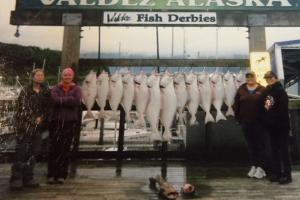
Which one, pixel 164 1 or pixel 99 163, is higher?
pixel 164 1

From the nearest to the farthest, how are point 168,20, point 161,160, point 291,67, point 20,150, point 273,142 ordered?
point 20,150 → point 273,142 → point 168,20 → point 161,160 → point 291,67

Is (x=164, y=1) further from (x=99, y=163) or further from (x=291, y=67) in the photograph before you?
(x=291, y=67)

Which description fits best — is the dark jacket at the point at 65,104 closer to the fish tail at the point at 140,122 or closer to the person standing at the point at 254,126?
the fish tail at the point at 140,122

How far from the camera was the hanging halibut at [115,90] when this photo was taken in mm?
6480

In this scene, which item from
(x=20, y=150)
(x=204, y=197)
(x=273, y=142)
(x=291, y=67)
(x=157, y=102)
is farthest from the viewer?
(x=291, y=67)

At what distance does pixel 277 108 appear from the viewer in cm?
530

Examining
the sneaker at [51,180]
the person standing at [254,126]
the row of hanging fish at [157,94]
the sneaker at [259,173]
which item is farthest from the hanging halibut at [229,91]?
the sneaker at [51,180]

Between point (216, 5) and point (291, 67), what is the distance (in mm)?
6596

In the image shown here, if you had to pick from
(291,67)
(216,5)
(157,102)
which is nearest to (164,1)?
(216,5)

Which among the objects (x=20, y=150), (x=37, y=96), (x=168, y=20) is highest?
(x=168, y=20)

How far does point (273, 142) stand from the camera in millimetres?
5496

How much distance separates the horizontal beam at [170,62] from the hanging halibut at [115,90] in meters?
0.56

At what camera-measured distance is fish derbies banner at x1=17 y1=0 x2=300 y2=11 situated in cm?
699

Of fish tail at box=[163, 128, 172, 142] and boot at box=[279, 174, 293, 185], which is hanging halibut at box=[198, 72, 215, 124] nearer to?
fish tail at box=[163, 128, 172, 142]
